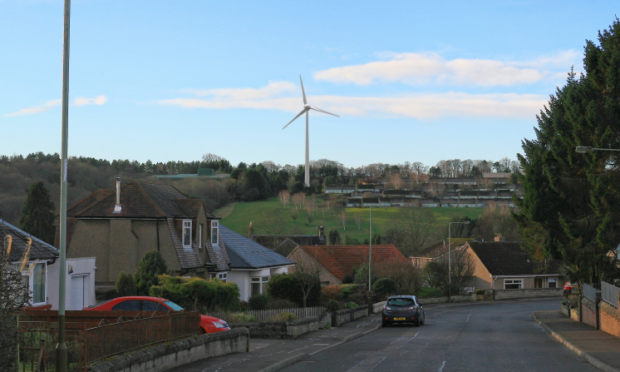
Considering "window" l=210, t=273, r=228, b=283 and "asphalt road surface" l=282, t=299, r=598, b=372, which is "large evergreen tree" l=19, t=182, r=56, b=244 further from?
"asphalt road surface" l=282, t=299, r=598, b=372

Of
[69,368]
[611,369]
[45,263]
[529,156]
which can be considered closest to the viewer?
[69,368]

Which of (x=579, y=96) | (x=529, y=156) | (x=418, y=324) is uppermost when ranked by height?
(x=579, y=96)

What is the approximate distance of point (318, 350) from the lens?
20.1 m

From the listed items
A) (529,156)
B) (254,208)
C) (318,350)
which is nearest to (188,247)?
(318,350)

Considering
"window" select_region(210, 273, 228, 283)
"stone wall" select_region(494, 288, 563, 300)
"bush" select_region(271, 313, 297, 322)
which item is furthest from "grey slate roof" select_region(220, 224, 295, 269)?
"stone wall" select_region(494, 288, 563, 300)

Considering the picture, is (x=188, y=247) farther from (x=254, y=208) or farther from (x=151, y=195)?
(x=254, y=208)

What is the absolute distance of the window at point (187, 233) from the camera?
32.7 m

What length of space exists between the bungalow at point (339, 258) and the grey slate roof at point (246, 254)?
17.6 meters

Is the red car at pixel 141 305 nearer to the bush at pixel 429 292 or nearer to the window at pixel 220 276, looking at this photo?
the window at pixel 220 276

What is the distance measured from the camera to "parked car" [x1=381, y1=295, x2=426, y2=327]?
102 ft

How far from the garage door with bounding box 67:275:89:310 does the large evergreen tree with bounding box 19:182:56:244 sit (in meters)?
28.5

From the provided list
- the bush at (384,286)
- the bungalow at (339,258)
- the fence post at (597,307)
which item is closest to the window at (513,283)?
the bungalow at (339,258)

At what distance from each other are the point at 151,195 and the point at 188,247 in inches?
138

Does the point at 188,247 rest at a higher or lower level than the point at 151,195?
lower
